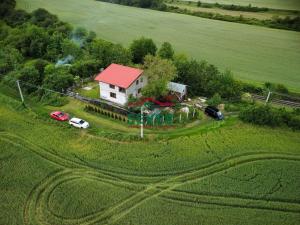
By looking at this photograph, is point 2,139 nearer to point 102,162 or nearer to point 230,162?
point 102,162

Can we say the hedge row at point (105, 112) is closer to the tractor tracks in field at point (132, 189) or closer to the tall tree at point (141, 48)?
the tractor tracks in field at point (132, 189)

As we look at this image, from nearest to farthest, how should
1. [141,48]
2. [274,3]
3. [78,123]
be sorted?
1. [78,123]
2. [141,48]
3. [274,3]

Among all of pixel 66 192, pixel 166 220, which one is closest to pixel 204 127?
pixel 166 220

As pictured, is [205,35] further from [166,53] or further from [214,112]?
[214,112]

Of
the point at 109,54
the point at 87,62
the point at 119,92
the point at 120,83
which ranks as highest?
the point at 109,54

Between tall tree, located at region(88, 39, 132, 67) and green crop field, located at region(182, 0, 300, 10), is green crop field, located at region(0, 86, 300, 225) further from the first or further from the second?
green crop field, located at region(182, 0, 300, 10)

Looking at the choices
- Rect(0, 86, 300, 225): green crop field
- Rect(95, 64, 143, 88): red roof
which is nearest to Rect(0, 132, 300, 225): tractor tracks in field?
Rect(0, 86, 300, 225): green crop field

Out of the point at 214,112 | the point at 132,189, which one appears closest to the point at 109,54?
the point at 214,112

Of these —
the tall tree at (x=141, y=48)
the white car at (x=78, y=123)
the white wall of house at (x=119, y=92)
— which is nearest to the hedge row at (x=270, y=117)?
the white wall of house at (x=119, y=92)
